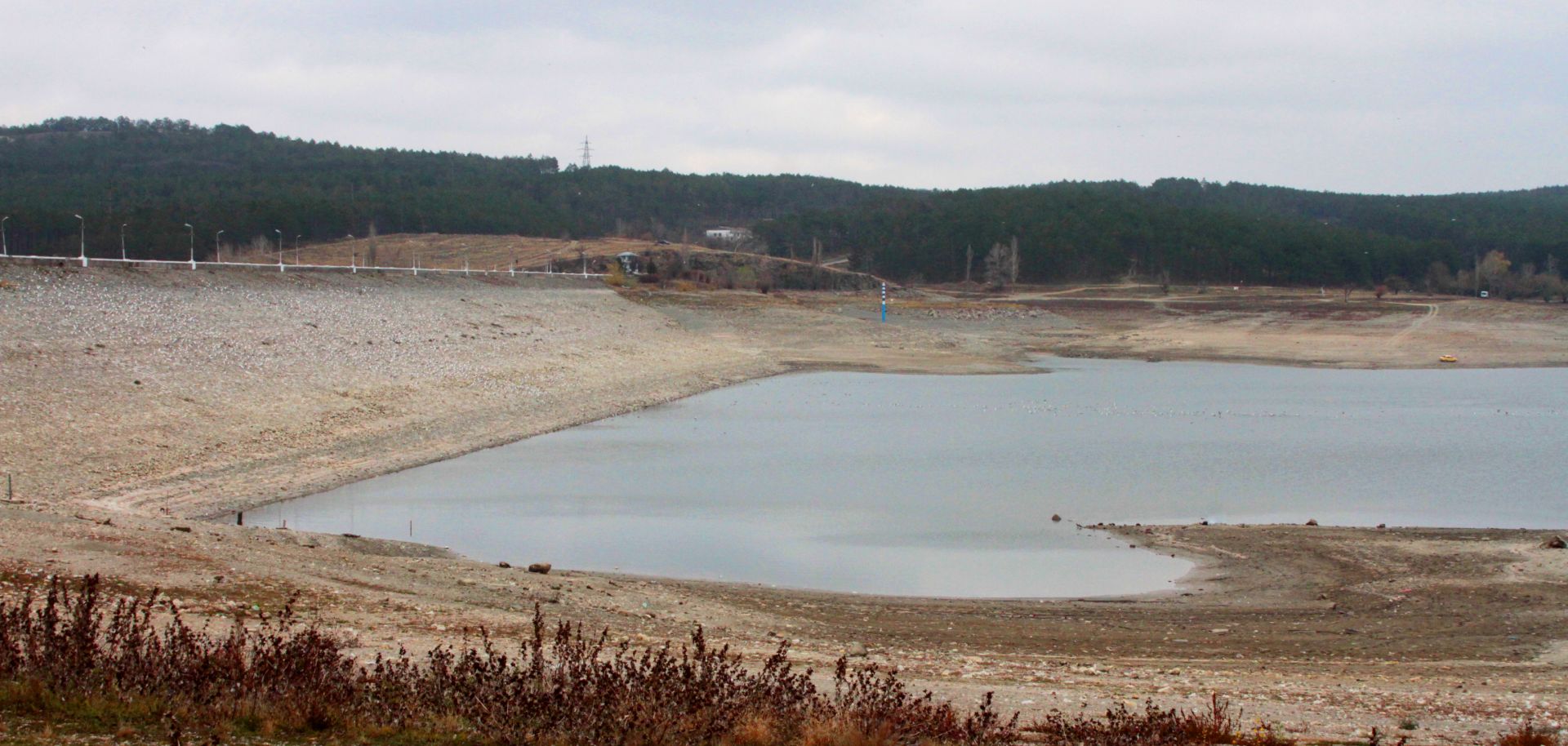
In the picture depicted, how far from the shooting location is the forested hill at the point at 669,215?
72.1 meters

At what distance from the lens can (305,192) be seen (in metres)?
86.9

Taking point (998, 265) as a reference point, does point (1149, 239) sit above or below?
above

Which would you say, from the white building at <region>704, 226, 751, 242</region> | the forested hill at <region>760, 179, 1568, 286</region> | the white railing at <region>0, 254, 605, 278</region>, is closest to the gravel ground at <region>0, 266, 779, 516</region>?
the white railing at <region>0, 254, 605, 278</region>

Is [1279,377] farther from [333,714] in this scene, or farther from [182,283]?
[333,714]

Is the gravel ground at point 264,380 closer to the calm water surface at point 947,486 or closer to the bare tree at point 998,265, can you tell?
the calm water surface at point 947,486

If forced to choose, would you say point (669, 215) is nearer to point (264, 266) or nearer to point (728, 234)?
point (728, 234)

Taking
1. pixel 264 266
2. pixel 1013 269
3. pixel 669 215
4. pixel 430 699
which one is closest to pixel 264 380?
pixel 264 266

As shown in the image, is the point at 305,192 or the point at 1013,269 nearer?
the point at 1013,269

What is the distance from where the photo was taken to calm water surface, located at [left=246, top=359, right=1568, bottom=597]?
43.5 ft

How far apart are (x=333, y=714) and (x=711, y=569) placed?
7584 millimetres

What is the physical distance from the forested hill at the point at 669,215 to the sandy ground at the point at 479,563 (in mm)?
34690

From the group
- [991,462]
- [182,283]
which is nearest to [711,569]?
[991,462]

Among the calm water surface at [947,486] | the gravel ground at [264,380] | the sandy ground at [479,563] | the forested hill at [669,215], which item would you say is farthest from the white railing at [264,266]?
the forested hill at [669,215]

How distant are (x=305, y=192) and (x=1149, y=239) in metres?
58.0
